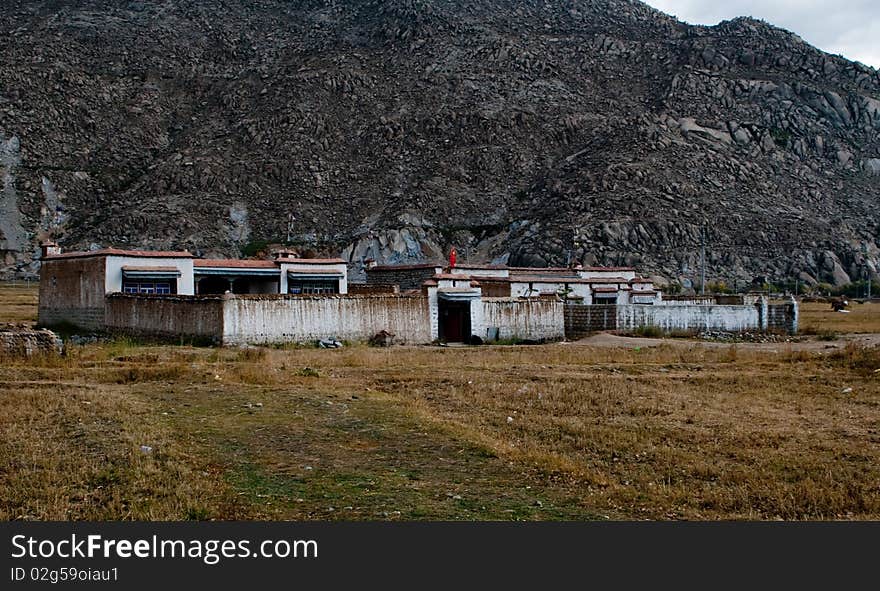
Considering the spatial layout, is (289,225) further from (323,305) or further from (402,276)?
(323,305)

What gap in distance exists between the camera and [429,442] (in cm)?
1372

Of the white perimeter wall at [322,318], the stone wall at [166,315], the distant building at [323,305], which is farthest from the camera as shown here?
the distant building at [323,305]

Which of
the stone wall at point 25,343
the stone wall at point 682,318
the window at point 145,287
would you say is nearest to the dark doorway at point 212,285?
the window at point 145,287

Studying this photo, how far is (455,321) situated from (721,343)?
11403 mm

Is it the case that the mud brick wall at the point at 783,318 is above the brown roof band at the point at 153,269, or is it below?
below

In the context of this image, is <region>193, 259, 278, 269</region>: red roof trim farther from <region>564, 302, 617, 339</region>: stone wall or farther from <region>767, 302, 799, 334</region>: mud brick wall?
<region>767, 302, 799, 334</region>: mud brick wall

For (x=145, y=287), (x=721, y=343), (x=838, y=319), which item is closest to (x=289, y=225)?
(x=145, y=287)

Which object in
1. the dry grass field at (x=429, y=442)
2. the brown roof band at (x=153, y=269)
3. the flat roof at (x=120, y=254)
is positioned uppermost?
the flat roof at (x=120, y=254)

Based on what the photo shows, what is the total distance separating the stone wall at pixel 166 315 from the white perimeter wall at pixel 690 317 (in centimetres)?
1916

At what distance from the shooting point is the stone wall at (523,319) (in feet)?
127

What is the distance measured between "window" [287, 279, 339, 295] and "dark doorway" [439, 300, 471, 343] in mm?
7443

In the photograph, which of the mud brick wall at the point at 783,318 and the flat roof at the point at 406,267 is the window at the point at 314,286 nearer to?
the flat roof at the point at 406,267

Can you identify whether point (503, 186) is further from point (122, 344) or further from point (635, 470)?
point (635, 470)

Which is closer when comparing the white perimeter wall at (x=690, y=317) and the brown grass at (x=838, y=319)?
the white perimeter wall at (x=690, y=317)
